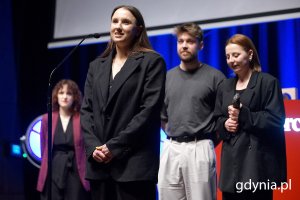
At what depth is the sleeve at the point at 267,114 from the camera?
284 centimetres

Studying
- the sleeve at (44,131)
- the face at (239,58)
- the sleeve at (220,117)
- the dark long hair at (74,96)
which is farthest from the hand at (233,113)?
the sleeve at (44,131)

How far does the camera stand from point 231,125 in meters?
2.95

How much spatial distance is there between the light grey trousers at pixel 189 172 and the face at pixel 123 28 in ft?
3.36

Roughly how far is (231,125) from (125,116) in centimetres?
79

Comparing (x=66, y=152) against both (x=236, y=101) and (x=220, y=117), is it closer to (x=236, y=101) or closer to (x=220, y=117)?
(x=220, y=117)

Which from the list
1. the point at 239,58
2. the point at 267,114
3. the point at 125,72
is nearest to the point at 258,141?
the point at 267,114

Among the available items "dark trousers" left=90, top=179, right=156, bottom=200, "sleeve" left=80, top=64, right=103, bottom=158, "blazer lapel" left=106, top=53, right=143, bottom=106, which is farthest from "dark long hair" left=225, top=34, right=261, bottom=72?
"dark trousers" left=90, top=179, right=156, bottom=200

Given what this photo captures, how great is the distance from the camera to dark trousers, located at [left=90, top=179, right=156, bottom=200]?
7.68 feet

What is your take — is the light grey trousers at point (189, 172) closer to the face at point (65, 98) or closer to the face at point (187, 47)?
the face at point (187, 47)

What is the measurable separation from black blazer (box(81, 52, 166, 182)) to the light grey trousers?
0.88 m

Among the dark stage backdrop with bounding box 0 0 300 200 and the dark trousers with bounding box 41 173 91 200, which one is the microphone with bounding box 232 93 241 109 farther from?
the dark stage backdrop with bounding box 0 0 300 200

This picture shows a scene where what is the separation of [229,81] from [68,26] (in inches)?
→ 108

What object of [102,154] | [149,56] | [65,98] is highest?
[149,56]

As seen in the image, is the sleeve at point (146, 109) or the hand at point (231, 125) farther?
the hand at point (231, 125)
